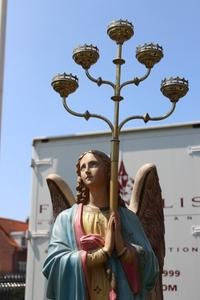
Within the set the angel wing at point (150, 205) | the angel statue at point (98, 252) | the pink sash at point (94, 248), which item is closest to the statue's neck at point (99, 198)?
the angel statue at point (98, 252)

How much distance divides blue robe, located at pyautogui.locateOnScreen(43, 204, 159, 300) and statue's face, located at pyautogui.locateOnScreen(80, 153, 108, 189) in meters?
0.26

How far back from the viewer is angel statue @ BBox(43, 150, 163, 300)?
364cm

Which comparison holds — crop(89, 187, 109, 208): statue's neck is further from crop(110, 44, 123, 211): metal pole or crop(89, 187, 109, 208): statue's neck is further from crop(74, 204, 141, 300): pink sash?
crop(74, 204, 141, 300): pink sash

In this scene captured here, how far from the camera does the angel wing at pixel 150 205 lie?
464 cm

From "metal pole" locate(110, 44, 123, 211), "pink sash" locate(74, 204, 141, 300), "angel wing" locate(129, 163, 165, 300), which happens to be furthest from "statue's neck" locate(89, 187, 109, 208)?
"angel wing" locate(129, 163, 165, 300)

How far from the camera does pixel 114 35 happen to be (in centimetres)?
418

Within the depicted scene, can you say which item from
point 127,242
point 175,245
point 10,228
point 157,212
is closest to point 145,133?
point 175,245

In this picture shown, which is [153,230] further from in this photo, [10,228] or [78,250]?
[10,228]

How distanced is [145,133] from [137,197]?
10.8ft

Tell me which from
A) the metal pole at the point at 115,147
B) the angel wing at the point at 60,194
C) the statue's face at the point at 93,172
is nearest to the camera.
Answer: the metal pole at the point at 115,147

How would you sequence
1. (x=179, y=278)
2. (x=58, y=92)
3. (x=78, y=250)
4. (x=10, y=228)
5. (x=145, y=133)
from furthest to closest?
(x=10, y=228), (x=145, y=133), (x=179, y=278), (x=58, y=92), (x=78, y=250)

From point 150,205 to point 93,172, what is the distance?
3.13 ft

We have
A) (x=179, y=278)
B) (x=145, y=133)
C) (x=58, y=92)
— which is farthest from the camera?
(x=145, y=133)

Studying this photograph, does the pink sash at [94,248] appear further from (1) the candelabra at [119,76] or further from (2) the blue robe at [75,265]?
(1) the candelabra at [119,76]
